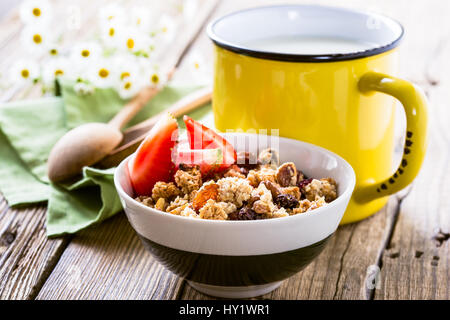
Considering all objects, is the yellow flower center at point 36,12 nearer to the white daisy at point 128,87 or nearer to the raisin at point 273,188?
the white daisy at point 128,87

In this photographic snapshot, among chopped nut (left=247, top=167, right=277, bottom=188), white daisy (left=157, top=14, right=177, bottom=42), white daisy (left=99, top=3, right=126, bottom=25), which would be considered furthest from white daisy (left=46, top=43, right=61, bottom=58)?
chopped nut (left=247, top=167, right=277, bottom=188)

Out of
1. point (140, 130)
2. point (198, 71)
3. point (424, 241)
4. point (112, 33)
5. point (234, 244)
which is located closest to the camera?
point (234, 244)

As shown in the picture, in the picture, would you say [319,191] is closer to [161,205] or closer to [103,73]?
[161,205]

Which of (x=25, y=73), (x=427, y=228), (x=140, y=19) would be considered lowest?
(x=427, y=228)

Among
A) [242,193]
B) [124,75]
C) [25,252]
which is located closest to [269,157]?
[242,193]

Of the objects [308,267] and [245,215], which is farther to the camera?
[308,267]

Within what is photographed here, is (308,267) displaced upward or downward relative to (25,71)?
downward

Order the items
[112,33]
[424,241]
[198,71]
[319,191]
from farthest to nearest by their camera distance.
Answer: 1. [198,71]
2. [112,33]
3. [424,241]
4. [319,191]
